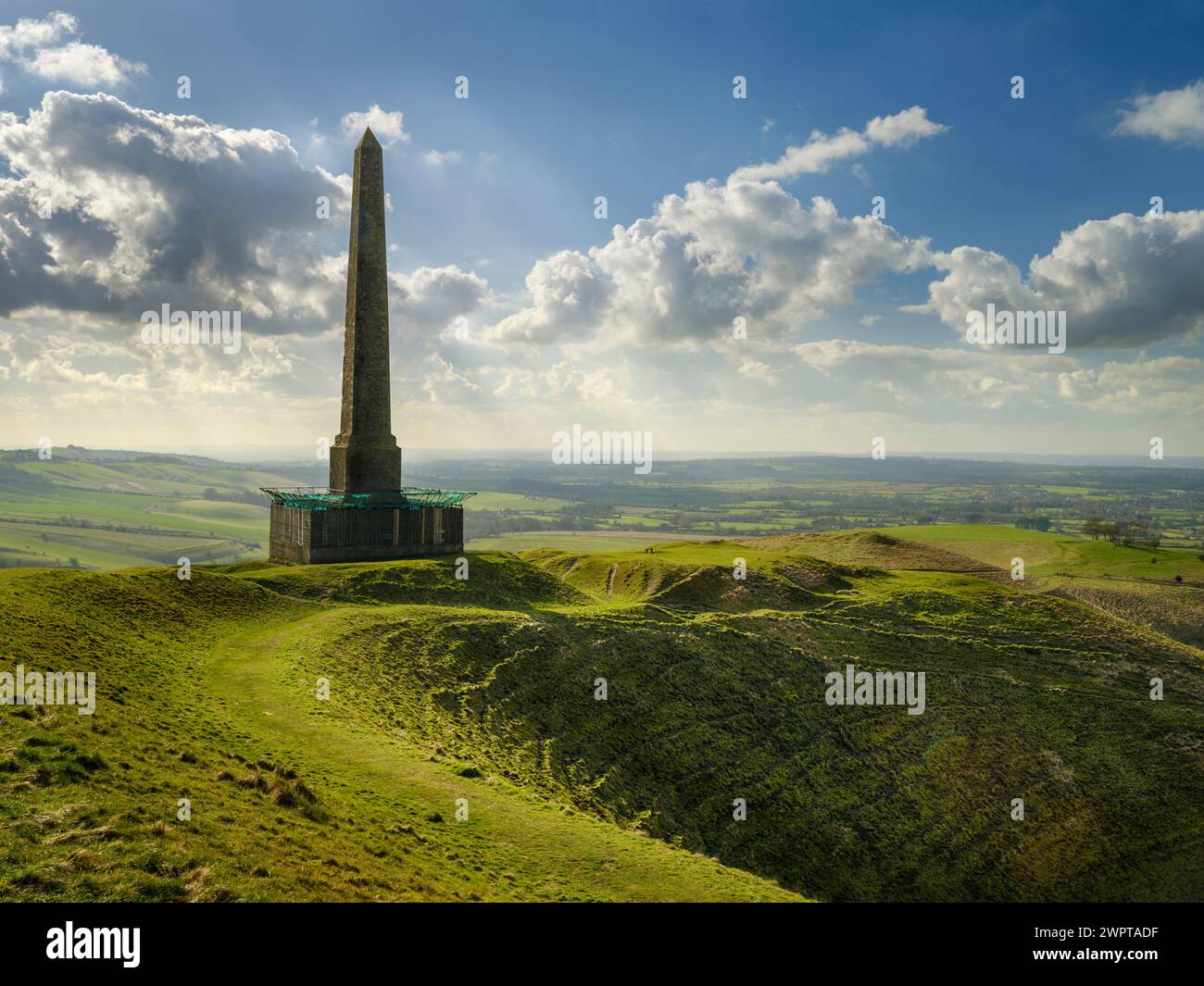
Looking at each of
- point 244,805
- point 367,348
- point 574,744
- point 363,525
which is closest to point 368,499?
point 363,525

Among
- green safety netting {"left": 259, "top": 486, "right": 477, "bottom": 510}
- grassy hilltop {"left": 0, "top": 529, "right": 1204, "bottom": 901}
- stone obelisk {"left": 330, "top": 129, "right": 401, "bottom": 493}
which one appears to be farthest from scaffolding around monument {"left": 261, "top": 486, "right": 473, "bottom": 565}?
grassy hilltop {"left": 0, "top": 529, "right": 1204, "bottom": 901}

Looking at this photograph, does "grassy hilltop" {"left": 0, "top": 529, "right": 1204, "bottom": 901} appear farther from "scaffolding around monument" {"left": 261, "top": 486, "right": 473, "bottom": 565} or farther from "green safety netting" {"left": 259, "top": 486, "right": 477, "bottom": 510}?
"green safety netting" {"left": 259, "top": 486, "right": 477, "bottom": 510}

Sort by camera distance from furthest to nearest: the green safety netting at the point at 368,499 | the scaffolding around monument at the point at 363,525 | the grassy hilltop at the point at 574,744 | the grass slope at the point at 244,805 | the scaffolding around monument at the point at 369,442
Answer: the scaffolding around monument at the point at 369,442 → the green safety netting at the point at 368,499 → the scaffolding around monument at the point at 363,525 → the grassy hilltop at the point at 574,744 → the grass slope at the point at 244,805

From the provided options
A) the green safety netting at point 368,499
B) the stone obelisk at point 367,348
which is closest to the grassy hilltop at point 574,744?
the green safety netting at point 368,499

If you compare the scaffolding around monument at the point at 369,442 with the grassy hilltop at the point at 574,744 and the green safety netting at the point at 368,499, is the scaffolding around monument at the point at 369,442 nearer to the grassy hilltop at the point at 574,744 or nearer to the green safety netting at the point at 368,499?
the green safety netting at the point at 368,499

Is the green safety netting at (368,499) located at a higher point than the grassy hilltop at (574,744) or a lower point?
higher

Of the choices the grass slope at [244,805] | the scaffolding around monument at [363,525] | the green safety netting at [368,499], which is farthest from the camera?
the green safety netting at [368,499]

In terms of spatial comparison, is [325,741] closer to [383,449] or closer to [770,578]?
[383,449]

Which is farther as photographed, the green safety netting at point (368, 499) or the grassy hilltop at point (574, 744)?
the green safety netting at point (368, 499)
